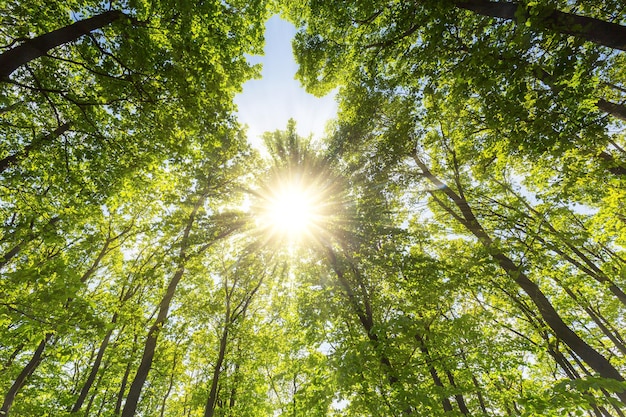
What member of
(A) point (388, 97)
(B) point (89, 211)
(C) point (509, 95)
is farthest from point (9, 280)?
(A) point (388, 97)

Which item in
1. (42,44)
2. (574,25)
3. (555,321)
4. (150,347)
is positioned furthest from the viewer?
(150,347)

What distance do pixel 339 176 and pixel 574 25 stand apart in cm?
812

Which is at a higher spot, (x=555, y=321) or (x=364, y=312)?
(x=364, y=312)

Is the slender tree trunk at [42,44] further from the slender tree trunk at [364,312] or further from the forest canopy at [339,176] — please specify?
the slender tree trunk at [364,312]

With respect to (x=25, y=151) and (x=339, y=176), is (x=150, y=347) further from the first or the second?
(x=339, y=176)

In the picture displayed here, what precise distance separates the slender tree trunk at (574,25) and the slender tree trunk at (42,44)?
716 centimetres

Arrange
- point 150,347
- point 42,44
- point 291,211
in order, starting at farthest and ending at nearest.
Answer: point 291,211
point 150,347
point 42,44

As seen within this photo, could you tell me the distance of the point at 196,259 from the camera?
9781mm

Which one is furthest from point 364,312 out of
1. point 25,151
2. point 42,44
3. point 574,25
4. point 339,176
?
point 25,151

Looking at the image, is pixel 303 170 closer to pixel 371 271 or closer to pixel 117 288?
pixel 371 271

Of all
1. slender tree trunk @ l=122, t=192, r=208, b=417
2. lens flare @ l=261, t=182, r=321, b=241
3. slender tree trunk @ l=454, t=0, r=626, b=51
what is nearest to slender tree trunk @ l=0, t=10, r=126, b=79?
slender tree trunk @ l=122, t=192, r=208, b=417

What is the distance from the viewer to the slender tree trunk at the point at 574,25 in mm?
3351

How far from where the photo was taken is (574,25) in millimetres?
3164

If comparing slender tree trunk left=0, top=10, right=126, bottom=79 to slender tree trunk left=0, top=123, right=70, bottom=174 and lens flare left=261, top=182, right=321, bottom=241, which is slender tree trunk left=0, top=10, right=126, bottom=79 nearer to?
slender tree trunk left=0, top=123, right=70, bottom=174
